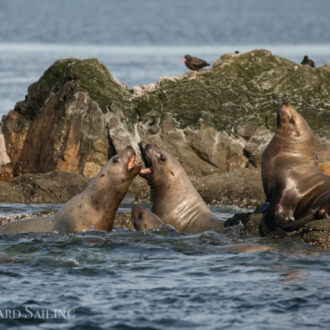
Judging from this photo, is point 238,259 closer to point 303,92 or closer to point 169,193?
point 169,193

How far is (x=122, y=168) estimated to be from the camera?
32.8 feet

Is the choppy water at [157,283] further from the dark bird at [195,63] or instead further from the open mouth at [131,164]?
the dark bird at [195,63]

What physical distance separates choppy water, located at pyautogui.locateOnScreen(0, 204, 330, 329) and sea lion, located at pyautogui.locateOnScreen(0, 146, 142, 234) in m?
0.26

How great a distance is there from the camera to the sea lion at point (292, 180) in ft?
30.9

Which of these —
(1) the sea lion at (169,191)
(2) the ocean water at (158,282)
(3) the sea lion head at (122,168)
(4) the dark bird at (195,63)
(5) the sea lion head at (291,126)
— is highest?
(4) the dark bird at (195,63)

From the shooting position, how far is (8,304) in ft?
21.7

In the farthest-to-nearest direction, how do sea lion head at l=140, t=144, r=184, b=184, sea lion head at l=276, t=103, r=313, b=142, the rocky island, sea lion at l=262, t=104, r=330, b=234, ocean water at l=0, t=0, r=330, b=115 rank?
ocean water at l=0, t=0, r=330, b=115
the rocky island
sea lion head at l=140, t=144, r=184, b=184
sea lion head at l=276, t=103, r=313, b=142
sea lion at l=262, t=104, r=330, b=234

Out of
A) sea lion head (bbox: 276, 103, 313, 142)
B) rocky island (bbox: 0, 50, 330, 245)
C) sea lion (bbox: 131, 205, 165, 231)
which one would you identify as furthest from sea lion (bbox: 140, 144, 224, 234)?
rocky island (bbox: 0, 50, 330, 245)

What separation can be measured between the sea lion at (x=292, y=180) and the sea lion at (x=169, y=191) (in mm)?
1336

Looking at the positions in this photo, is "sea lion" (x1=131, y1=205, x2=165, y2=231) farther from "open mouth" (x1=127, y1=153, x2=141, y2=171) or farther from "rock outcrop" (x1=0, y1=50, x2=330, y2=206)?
"rock outcrop" (x1=0, y1=50, x2=330, y2=206)

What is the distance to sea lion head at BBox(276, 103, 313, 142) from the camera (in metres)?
10.3

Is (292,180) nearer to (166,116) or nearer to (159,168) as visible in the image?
(159,168)

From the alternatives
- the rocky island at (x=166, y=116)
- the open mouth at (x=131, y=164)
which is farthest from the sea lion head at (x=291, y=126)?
the rocky island at (x=166, y=116)

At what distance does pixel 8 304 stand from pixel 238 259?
2714 millimetres
